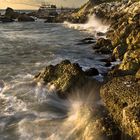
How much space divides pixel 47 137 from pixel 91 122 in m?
2.38

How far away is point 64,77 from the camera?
2333cm

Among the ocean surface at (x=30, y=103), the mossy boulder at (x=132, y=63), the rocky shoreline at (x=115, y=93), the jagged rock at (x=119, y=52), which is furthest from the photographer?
the jagged rock at (x=119, y=52)

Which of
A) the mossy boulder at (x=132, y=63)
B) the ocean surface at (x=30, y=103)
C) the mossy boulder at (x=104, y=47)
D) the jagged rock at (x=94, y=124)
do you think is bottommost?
the ocean surface at (x=30, y=103)

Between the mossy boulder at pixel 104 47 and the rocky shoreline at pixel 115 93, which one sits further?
the mossy boulder at pixel 104 47

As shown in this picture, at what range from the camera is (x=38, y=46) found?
47688 millimetres

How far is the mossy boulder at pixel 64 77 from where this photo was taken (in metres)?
22.8

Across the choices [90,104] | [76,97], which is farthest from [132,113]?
[76,97]

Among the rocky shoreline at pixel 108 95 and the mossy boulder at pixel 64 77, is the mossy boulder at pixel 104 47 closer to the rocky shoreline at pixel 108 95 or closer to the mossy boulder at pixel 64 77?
the rocky shoreline at pixel 108 95

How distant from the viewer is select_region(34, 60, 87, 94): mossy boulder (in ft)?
74.8

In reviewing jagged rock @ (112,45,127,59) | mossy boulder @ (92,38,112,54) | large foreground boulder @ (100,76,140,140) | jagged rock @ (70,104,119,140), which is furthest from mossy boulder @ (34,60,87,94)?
mossy boulder @ (92,38,112,54)

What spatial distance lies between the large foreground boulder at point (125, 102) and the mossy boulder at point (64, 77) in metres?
3.31

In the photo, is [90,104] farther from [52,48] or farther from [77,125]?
[52,48]

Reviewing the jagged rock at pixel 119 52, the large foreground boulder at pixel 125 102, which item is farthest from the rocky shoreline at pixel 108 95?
the jagged rock at pixel 119 52

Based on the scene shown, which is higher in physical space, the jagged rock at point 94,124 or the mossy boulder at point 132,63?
the mossy boulder at point 132,63
